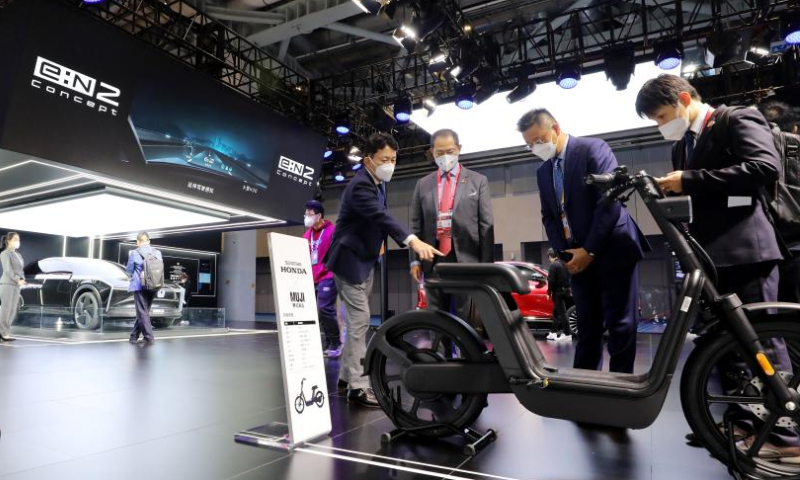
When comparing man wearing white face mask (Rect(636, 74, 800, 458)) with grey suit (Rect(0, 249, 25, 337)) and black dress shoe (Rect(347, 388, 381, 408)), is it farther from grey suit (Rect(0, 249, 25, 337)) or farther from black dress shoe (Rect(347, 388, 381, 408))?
grey suit (Rect(0, 249, 25, 337))

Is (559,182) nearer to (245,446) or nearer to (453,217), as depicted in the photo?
(453,217)

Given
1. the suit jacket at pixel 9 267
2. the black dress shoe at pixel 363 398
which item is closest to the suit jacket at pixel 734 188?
the black dress shoe at pixel 363 398

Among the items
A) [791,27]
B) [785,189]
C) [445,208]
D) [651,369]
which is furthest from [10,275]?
[791,27]

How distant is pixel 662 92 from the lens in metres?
1.80

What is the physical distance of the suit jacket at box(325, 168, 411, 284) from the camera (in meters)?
2.60

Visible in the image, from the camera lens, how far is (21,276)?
20.7 ft

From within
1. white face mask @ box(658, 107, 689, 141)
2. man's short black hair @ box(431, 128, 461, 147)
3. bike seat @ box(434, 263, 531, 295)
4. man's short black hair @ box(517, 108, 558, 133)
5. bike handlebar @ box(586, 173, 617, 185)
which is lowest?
bike seat @ box(434, 263, 531, 295)

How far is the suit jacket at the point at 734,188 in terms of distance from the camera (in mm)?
1603

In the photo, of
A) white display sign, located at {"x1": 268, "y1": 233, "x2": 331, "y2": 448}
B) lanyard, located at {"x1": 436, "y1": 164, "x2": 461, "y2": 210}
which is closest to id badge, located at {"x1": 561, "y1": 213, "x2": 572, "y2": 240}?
lanyard, located at {"x1": 436, "y1": 164, "x2": 461, "y2": 210}

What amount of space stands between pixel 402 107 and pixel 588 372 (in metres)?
7.43

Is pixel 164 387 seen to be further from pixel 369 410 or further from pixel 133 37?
pixel 133 37

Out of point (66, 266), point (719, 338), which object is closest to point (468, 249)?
point (719, 338)

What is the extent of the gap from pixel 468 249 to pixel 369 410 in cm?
102

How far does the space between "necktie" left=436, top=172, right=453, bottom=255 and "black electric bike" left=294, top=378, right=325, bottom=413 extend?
38.9 inches
